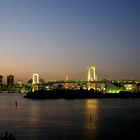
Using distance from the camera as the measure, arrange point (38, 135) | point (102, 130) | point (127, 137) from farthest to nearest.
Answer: point (102, 130) → point (38, 135) → point (127, 137)

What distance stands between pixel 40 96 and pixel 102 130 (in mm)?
51441

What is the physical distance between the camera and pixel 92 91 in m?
70.1

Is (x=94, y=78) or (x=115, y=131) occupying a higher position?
(x=94, y=78)

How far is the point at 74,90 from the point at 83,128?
54.4 metres

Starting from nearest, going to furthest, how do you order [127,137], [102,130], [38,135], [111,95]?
[127,137], [38,135], [102,130], [111,95]

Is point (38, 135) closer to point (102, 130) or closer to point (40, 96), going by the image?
point (102, 130)

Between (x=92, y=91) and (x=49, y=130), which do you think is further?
(x=92, y=91)

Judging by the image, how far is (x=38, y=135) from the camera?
17031 millimetres

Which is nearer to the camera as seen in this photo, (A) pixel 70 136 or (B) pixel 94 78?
(A) pixel 70 136

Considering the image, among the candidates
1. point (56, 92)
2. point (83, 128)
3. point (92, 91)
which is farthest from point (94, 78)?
point (83, 128)

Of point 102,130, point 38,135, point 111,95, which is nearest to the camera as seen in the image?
point 38,135

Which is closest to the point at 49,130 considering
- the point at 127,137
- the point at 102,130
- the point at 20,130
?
the point at 20,130

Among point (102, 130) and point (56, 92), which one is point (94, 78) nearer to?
point (56, 92)

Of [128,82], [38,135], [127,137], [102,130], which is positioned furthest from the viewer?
[128,82]
